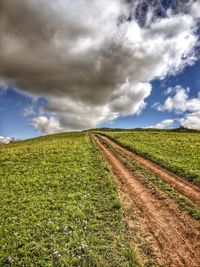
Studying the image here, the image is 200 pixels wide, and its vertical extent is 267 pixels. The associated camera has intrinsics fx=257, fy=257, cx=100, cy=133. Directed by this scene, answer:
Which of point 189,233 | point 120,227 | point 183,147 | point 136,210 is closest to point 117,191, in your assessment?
point 136,210

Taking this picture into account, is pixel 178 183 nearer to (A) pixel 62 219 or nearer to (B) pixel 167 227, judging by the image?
(B) pixel 167 227

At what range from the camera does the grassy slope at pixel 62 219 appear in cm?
1110

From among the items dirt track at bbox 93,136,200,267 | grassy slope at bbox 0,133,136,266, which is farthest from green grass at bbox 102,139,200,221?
grassy slope at bbox 0,133,136,266

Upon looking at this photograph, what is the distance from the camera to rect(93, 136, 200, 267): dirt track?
10.4 m

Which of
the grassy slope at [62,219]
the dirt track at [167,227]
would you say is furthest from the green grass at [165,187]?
the grassy slope at [62,219]

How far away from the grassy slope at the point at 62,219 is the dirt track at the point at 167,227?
1.31m

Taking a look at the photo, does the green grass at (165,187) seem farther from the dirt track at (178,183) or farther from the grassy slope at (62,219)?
the grassy slope at (62,219)

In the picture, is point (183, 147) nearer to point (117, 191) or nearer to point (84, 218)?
point (117, 191)

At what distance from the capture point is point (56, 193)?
19.9 metres

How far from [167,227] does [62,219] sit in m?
5.80

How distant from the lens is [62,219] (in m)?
14.6

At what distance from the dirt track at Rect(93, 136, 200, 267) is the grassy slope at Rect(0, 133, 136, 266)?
4.30 feet

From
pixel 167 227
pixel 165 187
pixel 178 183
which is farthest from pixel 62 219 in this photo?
pixel 178 183

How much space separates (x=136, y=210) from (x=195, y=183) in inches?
316
